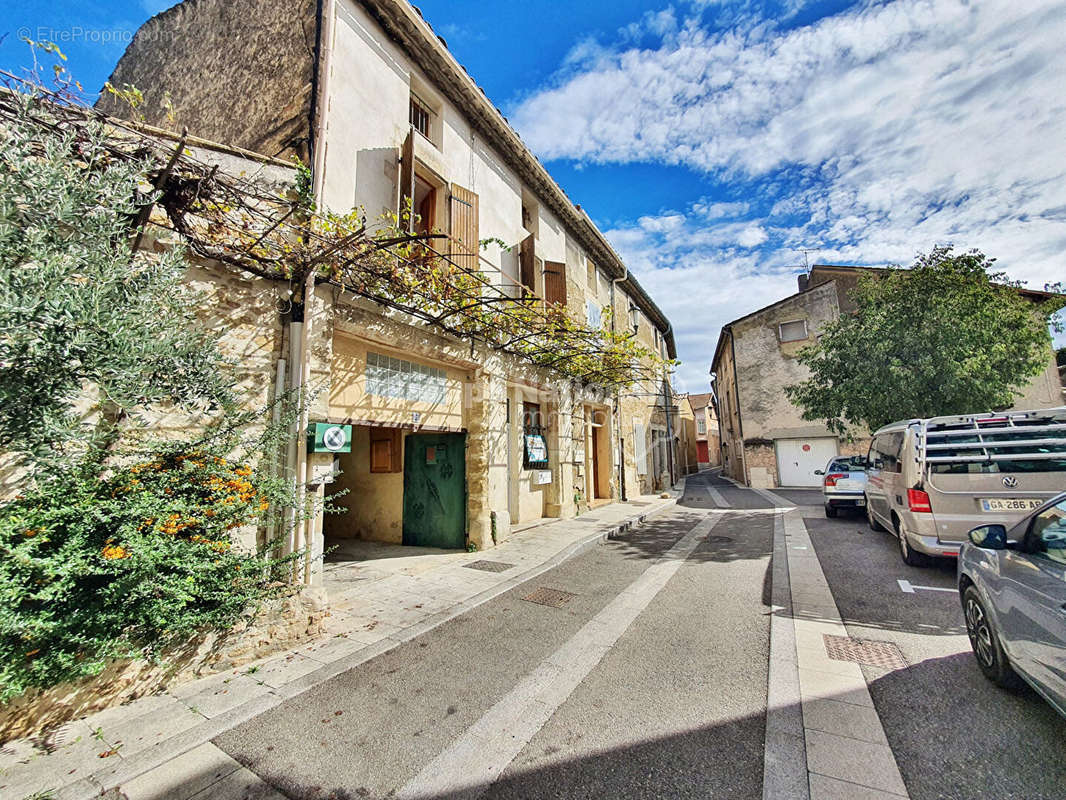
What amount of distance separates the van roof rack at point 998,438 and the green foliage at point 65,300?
7.72 meters

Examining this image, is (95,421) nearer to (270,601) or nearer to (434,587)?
(270,601)

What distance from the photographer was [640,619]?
4.47 metres

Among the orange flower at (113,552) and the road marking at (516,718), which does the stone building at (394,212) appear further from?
the road marking at (516,718)

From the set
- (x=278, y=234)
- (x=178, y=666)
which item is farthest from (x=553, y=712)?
(x=278, y=234)

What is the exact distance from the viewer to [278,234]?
447 centimetres

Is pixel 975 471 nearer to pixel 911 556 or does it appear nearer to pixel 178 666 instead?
pixel 911 556

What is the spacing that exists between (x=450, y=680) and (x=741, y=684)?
222 cm

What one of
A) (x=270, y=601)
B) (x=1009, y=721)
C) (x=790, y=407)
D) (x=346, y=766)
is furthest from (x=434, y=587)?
(x=790, y=407)

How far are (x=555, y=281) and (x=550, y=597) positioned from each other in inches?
291

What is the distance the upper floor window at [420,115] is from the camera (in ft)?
24.7

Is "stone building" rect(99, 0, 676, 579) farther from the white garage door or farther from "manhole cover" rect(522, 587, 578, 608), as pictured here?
the white garage door

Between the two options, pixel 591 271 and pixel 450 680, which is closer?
pixel 450 680

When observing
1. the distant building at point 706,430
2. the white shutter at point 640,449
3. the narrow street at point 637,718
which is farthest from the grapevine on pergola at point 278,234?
the distant building at point 706,430

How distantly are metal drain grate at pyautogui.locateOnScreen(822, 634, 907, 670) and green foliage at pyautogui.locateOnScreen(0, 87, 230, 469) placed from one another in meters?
5.63
